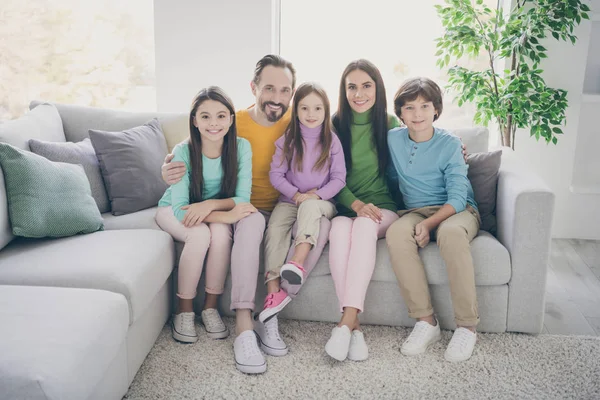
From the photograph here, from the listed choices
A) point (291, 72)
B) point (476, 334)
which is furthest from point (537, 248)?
point (291, 72)

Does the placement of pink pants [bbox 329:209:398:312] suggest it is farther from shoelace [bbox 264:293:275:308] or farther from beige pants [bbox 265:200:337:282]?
shoelace [bbox 264:293:275:308]

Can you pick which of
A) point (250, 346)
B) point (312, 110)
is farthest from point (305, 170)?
point (250, 346)

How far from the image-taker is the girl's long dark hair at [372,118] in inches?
98.9

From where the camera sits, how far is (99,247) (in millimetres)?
2107

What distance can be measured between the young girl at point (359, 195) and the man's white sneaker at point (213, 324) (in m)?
0.43

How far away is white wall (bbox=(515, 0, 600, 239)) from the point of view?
134 inches

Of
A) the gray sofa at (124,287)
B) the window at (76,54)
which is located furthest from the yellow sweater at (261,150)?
the window at (76,54)

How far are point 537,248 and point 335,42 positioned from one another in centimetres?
195

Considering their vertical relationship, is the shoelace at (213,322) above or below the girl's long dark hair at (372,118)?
below

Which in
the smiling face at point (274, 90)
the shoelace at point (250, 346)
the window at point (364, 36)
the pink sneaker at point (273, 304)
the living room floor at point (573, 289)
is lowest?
the living room floor at point (573, 289)

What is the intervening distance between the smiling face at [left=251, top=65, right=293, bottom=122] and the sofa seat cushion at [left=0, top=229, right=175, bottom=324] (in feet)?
2.27

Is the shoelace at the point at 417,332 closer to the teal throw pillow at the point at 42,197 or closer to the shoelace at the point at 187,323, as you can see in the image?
the shoelace at the point at 187,323

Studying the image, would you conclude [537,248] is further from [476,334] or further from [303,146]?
[303,146]

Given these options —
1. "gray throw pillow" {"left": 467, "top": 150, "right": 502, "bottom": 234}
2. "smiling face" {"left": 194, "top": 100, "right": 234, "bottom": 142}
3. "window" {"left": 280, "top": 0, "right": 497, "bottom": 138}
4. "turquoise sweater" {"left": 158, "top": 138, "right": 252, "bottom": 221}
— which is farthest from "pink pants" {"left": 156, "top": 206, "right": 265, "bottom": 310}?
"window" {"left": 280, "top": 0, "right": 497, "bottom": 138}
